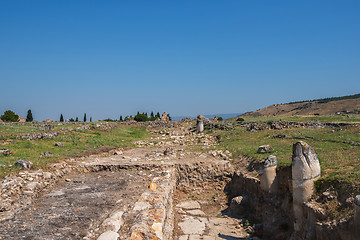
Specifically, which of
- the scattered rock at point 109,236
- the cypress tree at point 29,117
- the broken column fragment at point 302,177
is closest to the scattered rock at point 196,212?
the broken column fragment at point 302,177

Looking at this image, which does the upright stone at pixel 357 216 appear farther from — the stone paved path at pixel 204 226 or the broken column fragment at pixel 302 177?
the stone paved path at pixel 204 226

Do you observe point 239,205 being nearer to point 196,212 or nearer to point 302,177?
point 196,212

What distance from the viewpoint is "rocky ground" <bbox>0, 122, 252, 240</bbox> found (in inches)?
206

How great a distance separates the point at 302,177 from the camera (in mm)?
6398

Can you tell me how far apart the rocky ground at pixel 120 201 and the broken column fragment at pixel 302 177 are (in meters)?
1.96

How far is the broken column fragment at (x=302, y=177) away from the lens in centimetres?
636

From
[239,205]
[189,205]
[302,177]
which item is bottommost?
[189,205]

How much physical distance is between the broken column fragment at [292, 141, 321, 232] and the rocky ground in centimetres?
196

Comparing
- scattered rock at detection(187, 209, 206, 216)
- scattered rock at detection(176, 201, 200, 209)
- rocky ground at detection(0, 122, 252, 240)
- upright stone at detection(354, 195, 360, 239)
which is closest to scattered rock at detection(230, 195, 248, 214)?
rocky ground at detection(0, 122, 252, 240)

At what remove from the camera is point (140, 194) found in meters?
7.63

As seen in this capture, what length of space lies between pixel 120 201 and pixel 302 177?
4.89 m

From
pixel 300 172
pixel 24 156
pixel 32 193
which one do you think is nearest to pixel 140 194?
pixel 32 193

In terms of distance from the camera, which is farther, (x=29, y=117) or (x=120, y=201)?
(x=29, y=117)

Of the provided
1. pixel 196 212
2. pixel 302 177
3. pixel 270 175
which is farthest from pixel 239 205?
pixel 302 177
